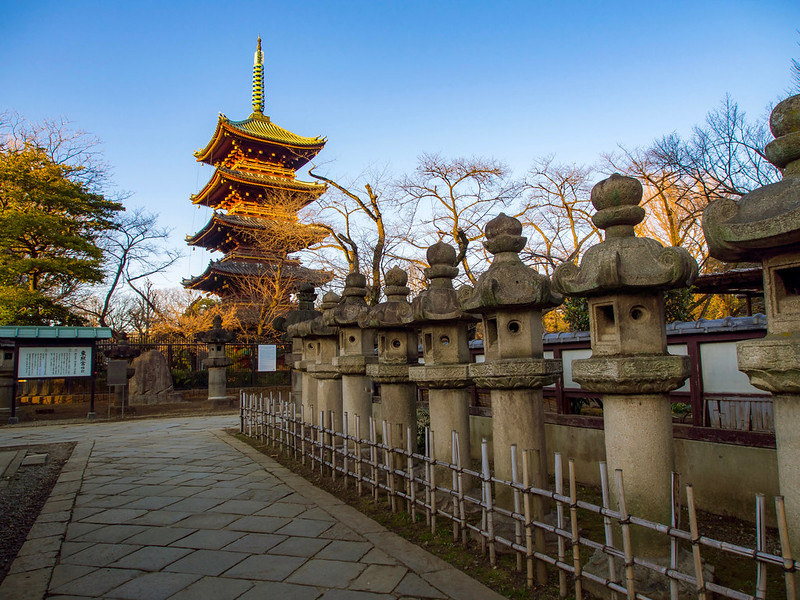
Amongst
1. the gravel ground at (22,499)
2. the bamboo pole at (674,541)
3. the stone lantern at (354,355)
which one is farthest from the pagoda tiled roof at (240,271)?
the bamboo pole at (674,541)

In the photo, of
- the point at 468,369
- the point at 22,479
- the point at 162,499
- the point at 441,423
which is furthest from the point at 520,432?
the point at 22,479

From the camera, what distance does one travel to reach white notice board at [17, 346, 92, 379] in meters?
13.4

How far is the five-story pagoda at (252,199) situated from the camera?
78.6 feet

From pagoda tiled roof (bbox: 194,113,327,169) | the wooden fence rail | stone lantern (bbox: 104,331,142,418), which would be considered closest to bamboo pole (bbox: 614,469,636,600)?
the wooden fence rail

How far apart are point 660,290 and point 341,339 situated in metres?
4.53

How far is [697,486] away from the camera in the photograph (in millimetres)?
4887

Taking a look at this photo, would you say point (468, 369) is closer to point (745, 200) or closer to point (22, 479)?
point (745, 200)

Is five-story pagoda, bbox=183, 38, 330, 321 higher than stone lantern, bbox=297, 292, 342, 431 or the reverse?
higher

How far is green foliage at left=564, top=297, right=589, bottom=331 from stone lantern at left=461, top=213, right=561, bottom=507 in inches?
224

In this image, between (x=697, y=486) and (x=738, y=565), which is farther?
(x=697, y=486)

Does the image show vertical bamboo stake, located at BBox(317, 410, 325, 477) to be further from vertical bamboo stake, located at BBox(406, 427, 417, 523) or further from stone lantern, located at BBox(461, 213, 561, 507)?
stone lantern, located at BBox(461, 213, 561, 507)

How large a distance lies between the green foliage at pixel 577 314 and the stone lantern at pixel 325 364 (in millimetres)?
4378

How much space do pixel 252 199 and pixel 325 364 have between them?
2177 centimetres

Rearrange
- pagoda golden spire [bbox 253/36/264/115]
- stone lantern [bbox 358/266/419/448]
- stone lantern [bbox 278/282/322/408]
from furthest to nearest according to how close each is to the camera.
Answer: pagoda golden spire [bbox 253/36/264/115] → stone lantern [bbox 278/282/322/408] → stone lantern [bbox 358/266/419/448]
